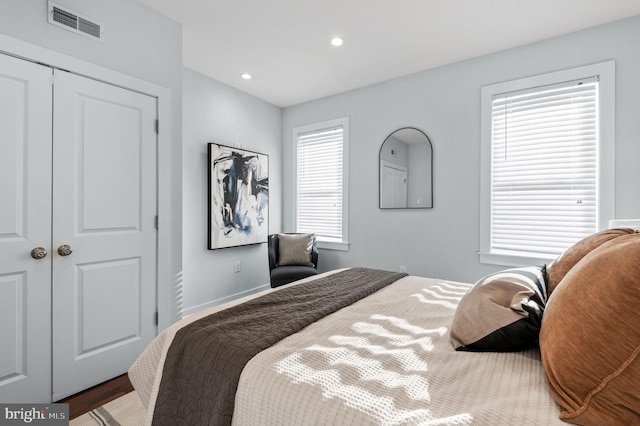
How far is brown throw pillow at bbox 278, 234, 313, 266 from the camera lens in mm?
3926

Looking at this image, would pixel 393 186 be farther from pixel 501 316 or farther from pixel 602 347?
pixel 602 347

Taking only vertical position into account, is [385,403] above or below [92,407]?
above

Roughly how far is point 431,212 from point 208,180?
2.50 meters

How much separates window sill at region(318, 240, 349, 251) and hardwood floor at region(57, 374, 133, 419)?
260 centimetres

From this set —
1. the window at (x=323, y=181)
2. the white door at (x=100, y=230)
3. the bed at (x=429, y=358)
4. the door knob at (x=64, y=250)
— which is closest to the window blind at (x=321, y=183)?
the window at (x=323, y=181)

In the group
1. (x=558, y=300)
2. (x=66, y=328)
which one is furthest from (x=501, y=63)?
(x=66, y=328)

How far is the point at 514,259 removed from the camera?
2984 millimetres

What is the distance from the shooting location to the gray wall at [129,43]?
6.20 feet

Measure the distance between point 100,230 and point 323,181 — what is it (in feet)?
8.89

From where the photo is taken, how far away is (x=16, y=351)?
6.09 feet

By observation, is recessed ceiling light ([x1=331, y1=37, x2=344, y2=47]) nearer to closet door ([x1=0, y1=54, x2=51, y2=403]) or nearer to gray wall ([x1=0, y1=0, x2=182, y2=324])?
gray wall ([x1=0, y1=0, x2=182, y2=324])

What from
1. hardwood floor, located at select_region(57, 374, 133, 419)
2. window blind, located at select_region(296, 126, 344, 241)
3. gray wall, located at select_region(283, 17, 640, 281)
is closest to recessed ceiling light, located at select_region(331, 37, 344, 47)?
gray wall, located at select_region(283, 17, 640, 281)

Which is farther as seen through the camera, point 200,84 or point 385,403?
point 200,84

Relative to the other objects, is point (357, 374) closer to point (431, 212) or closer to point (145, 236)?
point (145, 236)
